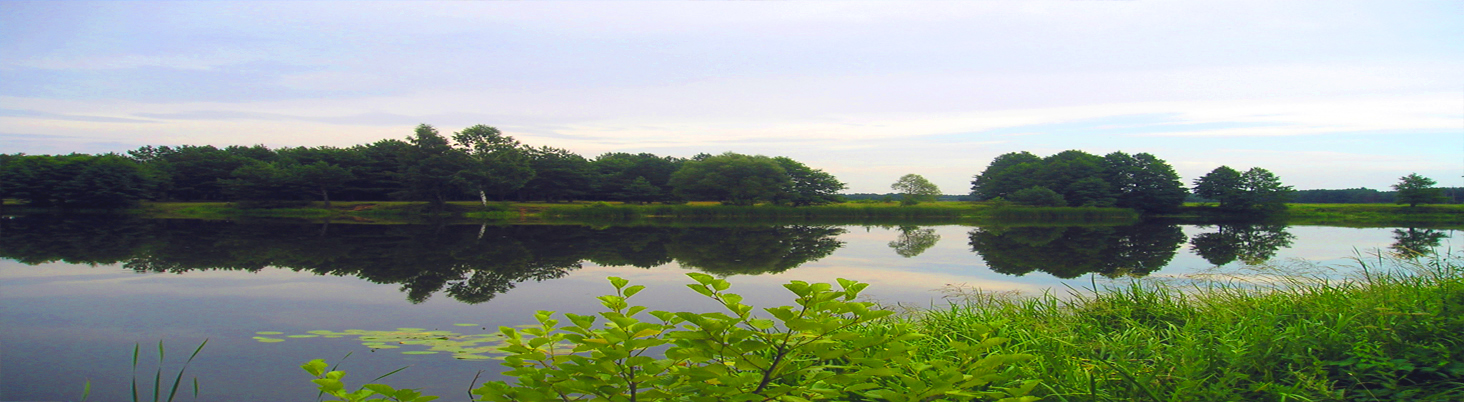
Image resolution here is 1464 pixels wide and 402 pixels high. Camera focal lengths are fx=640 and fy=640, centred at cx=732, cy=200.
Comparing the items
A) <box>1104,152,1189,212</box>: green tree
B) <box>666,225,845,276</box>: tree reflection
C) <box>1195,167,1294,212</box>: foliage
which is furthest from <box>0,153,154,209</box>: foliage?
<box>1195,167,1294,212</box>: foliage

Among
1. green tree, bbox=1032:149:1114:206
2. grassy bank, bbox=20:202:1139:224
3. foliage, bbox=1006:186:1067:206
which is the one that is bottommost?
grassy bank, bbox=20:202:1139:224

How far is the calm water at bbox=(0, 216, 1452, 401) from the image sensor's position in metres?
5.42

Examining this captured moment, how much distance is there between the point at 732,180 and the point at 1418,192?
49925 millimetres

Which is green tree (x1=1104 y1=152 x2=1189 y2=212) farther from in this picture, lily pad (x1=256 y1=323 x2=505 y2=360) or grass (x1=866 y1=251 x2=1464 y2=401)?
lily pad (x1=256 y1=323 x2=505 y2=360)

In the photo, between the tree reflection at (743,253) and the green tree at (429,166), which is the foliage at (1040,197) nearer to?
the tree reflection at (743,253)

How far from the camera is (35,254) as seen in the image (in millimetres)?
14492

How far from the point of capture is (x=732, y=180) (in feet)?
187

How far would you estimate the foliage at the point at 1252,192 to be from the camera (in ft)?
160

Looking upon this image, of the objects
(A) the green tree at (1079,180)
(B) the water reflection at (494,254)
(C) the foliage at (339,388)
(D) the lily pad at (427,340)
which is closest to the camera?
(C) the foliage at (339,388)

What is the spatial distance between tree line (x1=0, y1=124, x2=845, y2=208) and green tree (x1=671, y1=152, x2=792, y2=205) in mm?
96

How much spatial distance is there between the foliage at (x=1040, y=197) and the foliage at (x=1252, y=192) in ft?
37.8

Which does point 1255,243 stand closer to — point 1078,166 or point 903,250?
point 903,250

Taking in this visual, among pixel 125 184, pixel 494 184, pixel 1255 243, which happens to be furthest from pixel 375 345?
pixel 125 184

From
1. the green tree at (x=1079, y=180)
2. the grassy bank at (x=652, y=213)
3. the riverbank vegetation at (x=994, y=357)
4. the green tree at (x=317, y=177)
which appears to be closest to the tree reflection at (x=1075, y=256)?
the riverbank vegetation at (x=994, y=357)
